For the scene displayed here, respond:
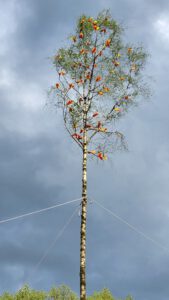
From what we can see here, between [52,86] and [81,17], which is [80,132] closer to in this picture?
[52,86]

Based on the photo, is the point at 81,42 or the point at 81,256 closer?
the point at 81,256

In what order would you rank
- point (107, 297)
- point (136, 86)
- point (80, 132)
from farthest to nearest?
1. point (107, 297)
2. point (136, 86)
3. point (80, 132)

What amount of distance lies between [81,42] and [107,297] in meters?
34.1

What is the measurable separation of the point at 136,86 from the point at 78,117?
14.5 ft

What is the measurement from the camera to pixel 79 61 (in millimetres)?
31672

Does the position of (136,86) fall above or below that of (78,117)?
above

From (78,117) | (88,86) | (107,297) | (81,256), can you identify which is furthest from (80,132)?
(107,297)

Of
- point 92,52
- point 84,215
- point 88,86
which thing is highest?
point 92,52

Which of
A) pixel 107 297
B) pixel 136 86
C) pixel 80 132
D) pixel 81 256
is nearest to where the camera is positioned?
pixel 81 256

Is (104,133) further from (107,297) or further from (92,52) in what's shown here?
(107,297)

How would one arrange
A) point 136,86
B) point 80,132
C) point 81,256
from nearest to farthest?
point 81,256
point 80,132
point 136,86

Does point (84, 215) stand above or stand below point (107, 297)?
below

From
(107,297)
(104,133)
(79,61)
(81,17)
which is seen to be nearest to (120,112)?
(104,133)

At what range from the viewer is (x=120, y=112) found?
31359mm
